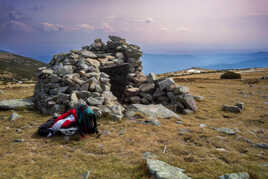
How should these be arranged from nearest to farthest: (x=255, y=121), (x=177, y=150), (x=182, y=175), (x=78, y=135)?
(x=182, y=175) < (x=177, y=150) < (x=78, y=135) < (x=255, y=121)

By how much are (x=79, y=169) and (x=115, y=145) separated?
6.80 ft

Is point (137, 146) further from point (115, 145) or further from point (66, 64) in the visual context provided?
point (66, 64)

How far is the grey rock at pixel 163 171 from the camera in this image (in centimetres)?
464

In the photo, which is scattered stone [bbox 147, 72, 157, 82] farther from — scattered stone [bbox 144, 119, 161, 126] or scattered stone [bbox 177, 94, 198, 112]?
scattered stone [bbox 144, 119, 161, 126]

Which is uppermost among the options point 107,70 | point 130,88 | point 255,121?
point 107,70

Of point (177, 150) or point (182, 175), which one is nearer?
point (182, 175)

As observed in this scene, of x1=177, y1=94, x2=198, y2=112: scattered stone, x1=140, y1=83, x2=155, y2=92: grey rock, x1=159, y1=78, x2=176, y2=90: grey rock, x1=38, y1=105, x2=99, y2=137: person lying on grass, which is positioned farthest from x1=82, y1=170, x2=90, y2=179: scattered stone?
x1=140, y1=83, x2=155, y2=92: grey rock

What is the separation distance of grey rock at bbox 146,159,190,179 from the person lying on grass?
12.9ft

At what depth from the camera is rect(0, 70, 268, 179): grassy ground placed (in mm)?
5305

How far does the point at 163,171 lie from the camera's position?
16.1ft

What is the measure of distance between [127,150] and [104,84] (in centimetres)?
737

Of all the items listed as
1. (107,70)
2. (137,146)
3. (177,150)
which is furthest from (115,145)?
(107,70)

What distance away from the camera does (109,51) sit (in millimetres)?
19188

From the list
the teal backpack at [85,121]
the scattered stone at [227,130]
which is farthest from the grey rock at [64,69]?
the scattered stone at [227,130]
